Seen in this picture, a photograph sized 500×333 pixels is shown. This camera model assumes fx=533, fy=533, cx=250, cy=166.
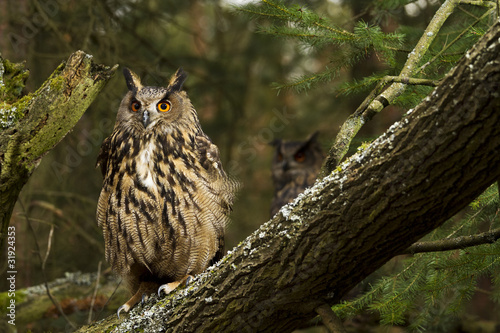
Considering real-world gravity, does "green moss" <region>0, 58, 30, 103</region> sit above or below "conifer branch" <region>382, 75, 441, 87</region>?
above

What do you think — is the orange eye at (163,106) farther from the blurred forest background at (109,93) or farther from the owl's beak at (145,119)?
the blurred forest background at (109,93)

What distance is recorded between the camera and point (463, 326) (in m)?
4.18

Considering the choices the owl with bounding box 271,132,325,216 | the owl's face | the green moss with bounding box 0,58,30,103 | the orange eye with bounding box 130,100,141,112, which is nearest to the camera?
the green moss with bounding box 0,58,30,103

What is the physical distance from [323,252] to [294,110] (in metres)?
6.55

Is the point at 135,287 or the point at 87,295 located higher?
the point at 87,295

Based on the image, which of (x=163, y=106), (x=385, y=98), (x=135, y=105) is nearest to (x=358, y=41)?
(x=385, y=98)

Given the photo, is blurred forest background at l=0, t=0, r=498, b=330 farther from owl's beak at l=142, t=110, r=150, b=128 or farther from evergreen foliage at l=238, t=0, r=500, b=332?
owl's beak at l=142, t=110, r=150, b=128

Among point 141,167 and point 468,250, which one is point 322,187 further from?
→ point 141,167

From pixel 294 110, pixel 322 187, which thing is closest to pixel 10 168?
pixel 322 187

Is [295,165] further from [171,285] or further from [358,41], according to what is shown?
[358,41]

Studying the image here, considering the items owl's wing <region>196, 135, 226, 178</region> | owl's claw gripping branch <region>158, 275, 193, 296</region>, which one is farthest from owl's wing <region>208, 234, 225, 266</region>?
owl's wing <region>196, 135, 226, 178</region>

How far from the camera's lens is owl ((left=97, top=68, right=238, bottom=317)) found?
312cm

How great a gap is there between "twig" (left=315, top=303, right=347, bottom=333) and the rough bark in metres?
1.54

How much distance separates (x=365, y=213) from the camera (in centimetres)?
191
